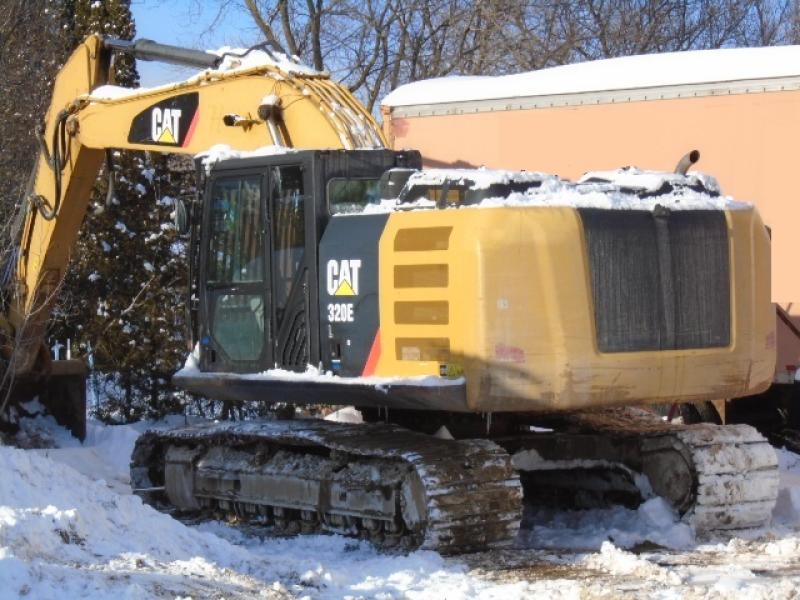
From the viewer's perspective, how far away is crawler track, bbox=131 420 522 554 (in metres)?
7.89

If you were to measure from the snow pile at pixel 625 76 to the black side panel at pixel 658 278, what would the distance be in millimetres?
Answer: 3150

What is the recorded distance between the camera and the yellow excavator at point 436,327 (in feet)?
25.6

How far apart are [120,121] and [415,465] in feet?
12.9

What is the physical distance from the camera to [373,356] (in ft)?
26.6

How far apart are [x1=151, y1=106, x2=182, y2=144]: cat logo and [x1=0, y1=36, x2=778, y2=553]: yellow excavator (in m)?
0.02

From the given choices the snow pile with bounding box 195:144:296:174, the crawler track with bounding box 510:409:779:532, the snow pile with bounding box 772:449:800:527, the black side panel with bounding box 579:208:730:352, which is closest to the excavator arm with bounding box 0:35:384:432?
the snow pile with bounding box 195:144:296:174

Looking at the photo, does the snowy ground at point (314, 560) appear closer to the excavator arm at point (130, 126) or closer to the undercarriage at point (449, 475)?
the undercarriage at point (449, 475)

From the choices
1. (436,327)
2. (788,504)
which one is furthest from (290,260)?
(788,504)

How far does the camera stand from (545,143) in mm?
11883

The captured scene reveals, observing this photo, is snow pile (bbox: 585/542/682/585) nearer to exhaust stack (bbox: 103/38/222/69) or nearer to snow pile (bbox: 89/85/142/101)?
exhaust stack (bbox: 103/38/222/69)

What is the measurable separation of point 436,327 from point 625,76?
456cm

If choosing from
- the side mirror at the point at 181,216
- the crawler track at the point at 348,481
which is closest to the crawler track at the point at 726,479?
the crawler track at the point at 348,481

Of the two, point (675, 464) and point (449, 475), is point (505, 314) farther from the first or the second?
point (675, 464)

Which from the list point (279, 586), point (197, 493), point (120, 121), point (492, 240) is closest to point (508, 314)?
point (492, 240)
